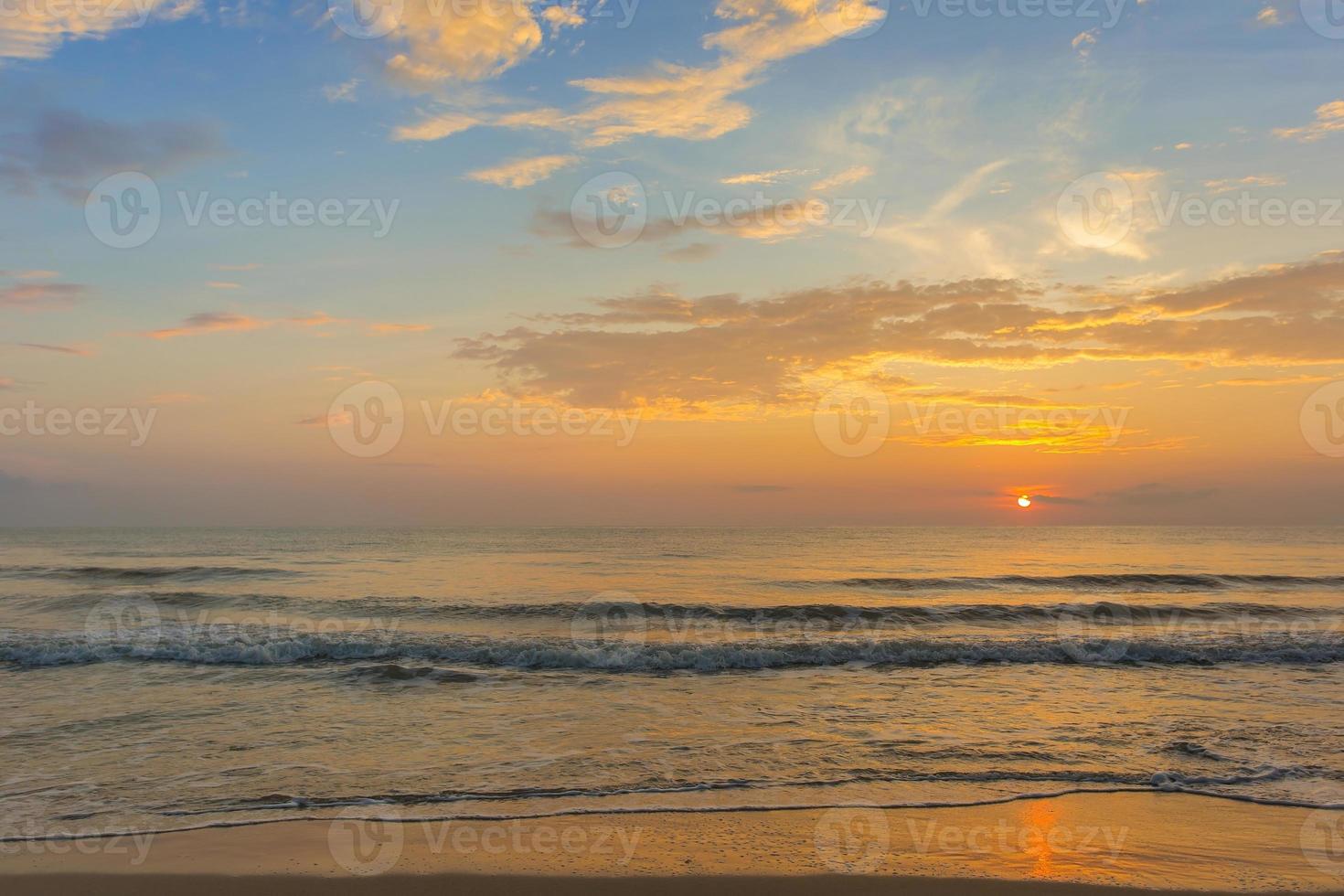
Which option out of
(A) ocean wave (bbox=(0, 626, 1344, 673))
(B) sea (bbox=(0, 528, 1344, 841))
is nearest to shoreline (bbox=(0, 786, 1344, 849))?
(B) sea (bbox=(0, 528, 1344, 841))

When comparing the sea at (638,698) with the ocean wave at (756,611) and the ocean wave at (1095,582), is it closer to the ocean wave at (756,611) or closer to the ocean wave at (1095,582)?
the ocean wave at (756,611)

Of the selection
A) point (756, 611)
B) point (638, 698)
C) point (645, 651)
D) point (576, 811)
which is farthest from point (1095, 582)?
point (576, 811)

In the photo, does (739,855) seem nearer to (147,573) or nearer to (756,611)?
(756,611)

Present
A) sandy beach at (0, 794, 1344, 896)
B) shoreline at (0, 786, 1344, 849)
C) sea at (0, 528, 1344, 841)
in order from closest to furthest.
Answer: sandy beach at (0, 794, 1344, 896) < shoreline at (0, 786, 1344, 849) < sea at (0, 528, 1344, 841)

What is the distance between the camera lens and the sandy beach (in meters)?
6.77

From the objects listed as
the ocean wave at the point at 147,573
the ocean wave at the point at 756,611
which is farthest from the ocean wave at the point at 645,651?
the ocean wave at the point at 147,573

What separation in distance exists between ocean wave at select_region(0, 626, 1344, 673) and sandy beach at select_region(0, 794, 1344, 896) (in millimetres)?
10018

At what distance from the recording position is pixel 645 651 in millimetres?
19375

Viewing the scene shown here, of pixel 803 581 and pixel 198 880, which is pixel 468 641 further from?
pixel 803 581

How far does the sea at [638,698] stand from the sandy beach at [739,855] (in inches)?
20.4

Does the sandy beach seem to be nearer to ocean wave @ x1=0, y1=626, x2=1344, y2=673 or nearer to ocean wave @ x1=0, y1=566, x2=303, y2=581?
ocean wave @ x1=0, y1=626, x2=1344, y2=673

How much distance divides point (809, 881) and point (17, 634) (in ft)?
79.3

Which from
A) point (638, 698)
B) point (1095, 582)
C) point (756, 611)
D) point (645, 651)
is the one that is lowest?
point (638, 698)

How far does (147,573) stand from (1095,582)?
158 ft
